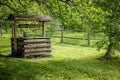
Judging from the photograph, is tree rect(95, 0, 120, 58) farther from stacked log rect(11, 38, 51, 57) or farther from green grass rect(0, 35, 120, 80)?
stacked log rect(11, 38, 51, 57)

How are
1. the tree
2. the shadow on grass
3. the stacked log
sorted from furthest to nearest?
the stacked log → the tree → the shadow on grass

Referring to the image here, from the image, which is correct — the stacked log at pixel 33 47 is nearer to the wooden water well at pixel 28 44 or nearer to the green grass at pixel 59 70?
the wooden water well at pixel 28 44

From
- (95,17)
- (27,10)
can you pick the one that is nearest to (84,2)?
(95,17)

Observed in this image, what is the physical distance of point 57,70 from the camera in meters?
12.2

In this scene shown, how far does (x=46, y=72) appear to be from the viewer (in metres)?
11.6

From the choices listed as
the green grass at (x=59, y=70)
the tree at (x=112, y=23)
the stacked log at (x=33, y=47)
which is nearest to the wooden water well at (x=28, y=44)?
the stacked log at (x=33, y=47)

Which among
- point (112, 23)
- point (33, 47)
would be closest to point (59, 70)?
point (33, 47)

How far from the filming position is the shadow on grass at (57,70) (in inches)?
433

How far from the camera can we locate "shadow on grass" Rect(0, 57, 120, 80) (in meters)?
11.0

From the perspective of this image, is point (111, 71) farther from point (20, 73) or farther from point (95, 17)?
point (20, 73)

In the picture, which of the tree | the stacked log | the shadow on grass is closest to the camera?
the shadow on grass

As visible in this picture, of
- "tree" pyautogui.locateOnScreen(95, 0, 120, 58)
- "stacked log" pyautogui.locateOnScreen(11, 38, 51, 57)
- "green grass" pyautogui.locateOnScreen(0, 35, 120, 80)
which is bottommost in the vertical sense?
"green grass" pyautogui.locateOnScreen(0, 35, 120, 80)

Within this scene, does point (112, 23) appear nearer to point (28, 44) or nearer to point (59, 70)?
point (59, 70)

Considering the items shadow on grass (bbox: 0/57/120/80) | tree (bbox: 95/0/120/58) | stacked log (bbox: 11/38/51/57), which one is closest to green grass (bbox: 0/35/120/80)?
shadow on grass (bbox: 0/57/120/80)
